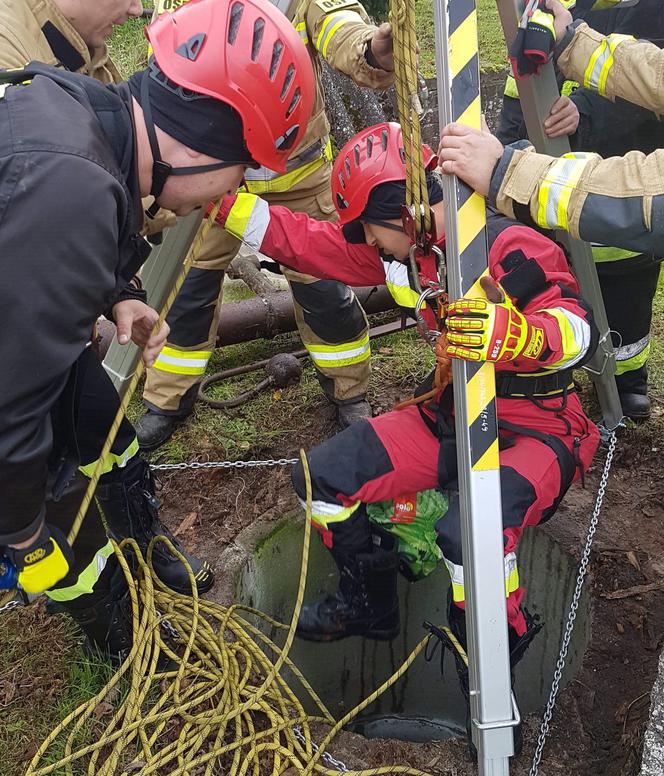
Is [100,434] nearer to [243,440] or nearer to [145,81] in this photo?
[145,81]

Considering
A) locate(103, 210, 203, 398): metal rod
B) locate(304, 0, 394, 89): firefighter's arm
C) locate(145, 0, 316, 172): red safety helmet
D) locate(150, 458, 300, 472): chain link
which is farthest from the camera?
locate(150, 458, 300, 472): chain link

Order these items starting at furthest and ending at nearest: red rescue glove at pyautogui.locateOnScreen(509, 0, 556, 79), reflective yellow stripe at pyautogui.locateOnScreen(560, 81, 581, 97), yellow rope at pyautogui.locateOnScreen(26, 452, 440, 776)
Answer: reflective yellow stripe at pyautogui.locateOnScreen(560, 81, 581, 97) < red rescue glove at pyautogui.locateOnScreen(509, 0, 556, 79) < yellow rope at pyautogui.locateOnScreen(26, 452, 440, 776)

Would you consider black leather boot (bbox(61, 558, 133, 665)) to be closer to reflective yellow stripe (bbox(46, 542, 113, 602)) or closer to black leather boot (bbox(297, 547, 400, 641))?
reflective yellow stripe (bbox(46, 542, 113, 602))

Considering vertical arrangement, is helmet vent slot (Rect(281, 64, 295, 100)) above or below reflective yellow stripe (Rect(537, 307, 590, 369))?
above

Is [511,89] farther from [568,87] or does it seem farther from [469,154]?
[469,154]

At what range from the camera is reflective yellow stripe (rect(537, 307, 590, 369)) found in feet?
7.53

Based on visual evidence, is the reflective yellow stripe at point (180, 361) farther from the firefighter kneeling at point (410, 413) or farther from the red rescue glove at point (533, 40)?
the red rescue glove at point (533, 40)

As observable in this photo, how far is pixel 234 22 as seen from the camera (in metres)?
1.81

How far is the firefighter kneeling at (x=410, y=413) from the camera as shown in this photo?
2.42 m

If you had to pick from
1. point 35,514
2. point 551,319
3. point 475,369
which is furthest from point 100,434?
point 551,319

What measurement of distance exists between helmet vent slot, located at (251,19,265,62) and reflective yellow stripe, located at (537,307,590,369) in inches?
45.8

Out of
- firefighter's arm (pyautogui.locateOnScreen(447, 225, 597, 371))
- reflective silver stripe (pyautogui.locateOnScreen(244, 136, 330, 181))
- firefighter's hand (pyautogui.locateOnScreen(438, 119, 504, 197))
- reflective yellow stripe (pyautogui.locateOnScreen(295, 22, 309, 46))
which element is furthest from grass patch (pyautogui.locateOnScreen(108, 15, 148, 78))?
firefighter's hand (pyautogui.locateOnScreen(438, 119, 504, 197))

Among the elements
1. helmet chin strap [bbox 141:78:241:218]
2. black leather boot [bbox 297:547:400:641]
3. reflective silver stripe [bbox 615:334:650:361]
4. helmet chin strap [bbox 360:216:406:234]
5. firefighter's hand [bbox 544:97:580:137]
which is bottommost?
black leather boot [bbox 297:547:400:641]

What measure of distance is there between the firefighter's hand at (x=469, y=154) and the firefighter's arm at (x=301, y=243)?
1072mm
